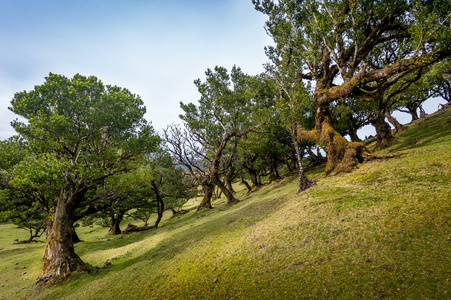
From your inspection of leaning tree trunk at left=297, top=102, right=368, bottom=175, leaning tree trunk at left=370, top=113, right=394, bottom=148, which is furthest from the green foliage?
leaning tree trunk at left=370, top=113, right=394, bottom=148

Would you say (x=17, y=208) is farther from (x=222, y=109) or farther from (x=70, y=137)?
(x=222, y=109)

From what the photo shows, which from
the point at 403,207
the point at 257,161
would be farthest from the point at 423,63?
the point at 257,161

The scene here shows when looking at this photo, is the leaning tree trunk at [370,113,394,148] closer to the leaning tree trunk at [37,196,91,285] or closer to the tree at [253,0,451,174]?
the tree at [253,0,451,174]

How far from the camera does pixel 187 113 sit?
79.5 ft

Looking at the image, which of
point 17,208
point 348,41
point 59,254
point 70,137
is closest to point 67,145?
point 70,137

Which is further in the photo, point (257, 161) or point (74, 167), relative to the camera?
point (257, 161)

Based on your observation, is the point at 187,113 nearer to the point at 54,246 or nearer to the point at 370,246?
the point at 54,246

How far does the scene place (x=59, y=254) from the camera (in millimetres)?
9547

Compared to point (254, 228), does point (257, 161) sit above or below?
above

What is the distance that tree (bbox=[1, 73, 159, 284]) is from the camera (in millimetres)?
9461

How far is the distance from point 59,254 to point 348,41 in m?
24.7

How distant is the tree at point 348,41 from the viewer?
992cm

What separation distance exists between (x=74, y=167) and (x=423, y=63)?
19.6 m

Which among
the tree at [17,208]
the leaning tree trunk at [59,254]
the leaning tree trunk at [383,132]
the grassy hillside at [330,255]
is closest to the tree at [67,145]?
the leaning tree trunk at [59,254]
